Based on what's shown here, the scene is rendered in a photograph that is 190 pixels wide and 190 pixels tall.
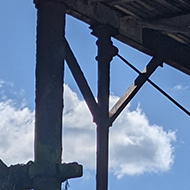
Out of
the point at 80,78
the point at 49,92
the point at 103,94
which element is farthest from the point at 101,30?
the point at 49,92

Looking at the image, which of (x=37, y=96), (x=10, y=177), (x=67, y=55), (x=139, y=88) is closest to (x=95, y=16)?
(x=67, y=55)

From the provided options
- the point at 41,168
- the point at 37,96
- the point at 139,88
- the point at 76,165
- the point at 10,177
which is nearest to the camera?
the point at 10,177

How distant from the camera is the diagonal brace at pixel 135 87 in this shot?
8.62 metres

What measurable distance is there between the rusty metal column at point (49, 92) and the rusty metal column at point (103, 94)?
5.72 feet

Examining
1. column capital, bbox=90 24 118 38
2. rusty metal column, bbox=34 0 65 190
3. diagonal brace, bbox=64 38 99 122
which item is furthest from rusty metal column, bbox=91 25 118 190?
rusty metal column, bbox=34 0 65 190

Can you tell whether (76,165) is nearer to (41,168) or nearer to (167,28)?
(41,168)

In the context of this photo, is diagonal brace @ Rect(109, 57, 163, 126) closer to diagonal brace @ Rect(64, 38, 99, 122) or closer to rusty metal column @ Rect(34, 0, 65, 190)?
diagonal brace @ Rect(64, 38, 99, 122)

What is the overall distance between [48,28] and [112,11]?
2.38m

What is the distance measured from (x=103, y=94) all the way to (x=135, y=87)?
4.07 feet

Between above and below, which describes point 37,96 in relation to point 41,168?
above

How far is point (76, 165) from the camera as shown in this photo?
16.5ft

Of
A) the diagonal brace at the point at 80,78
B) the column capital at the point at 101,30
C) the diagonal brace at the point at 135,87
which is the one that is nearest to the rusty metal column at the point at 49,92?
the diagonal brace at the point at 80,78

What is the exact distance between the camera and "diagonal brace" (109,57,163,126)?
28.3ft

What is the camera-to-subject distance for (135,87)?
918 cm
